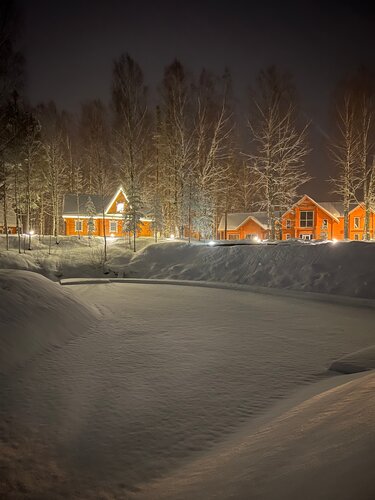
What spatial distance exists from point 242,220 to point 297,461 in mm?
48474

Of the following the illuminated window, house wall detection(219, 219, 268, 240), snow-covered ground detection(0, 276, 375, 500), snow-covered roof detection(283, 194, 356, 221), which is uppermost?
snow-covered roof detection(283, 194, 356, 221)

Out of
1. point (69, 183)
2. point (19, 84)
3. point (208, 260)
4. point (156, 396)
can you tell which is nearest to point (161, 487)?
point (156, 396)

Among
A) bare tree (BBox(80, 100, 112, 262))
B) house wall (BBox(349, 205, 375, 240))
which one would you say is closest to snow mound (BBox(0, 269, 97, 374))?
bare tree (BBox(80, 100, 112, 262))

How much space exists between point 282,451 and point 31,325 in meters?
6.46

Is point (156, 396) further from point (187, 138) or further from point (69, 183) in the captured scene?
point (69, 183)

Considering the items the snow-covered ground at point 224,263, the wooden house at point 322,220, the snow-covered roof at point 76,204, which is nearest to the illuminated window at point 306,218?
the wooden house at point 322,220

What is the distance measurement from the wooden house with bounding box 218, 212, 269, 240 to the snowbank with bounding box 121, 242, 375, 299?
22812mm

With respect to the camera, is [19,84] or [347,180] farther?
[347,180]

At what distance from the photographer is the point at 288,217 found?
1796 inches

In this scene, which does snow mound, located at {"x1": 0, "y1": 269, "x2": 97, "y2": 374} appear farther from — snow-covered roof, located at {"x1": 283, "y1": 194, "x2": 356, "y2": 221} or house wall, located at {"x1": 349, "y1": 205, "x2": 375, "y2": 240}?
house wall, located at {"x1": 349, "y1": 205, "x2": 375, "y2": 240}

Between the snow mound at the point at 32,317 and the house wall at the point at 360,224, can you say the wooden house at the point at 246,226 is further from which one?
the snow mound at the point at 32,317

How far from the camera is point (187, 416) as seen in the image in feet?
14.2

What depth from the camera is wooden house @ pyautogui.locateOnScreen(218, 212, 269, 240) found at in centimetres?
4744

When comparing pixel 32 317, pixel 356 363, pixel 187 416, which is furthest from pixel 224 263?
pixel 187 416
